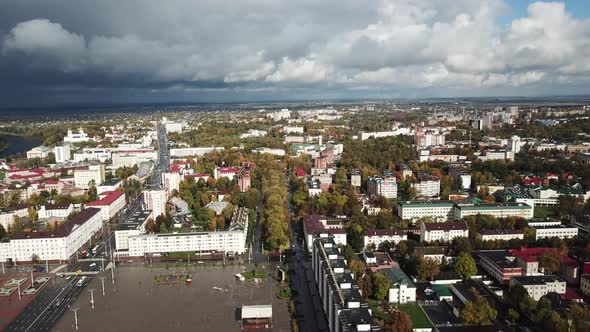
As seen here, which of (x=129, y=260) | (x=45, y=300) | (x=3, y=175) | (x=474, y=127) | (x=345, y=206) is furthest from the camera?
(x=474, y=127)

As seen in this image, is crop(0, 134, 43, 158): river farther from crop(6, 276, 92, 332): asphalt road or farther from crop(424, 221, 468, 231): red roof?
crop(424, 221, 468, 231): red roof

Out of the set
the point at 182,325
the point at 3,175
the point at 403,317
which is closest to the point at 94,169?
the point at 3,175

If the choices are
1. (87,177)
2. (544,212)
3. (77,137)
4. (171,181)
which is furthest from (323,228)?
(77,137)

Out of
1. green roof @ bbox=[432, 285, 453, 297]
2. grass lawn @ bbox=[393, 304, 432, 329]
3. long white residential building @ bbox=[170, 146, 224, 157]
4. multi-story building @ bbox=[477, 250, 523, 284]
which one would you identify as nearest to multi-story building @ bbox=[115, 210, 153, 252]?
grass lawn @ bbox=[393, 304, 432, 329]

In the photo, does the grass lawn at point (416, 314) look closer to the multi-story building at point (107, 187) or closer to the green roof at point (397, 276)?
Answer: the green roof at point (397, 276)

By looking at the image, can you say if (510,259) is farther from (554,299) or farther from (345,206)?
(345,206)

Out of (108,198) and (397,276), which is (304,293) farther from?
(108,198)

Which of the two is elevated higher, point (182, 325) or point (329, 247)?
point (329, 247)
